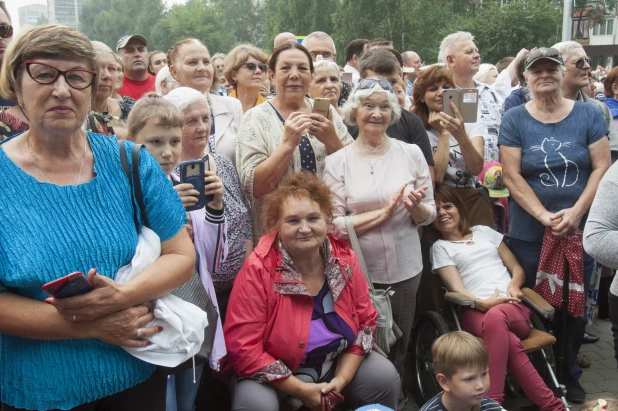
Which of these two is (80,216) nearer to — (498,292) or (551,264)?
(498,292)

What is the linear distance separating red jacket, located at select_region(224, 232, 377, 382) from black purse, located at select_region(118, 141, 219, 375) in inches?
27.3

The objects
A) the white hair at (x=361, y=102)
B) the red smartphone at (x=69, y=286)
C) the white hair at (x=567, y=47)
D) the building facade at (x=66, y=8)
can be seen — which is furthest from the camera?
the building facade at (x=66, y=8)

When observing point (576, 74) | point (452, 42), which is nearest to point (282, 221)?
point (576, 74)

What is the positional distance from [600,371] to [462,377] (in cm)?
216

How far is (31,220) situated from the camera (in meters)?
1.78

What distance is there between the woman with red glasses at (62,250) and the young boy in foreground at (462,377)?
1597mm

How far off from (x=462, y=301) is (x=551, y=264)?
0.74 meters

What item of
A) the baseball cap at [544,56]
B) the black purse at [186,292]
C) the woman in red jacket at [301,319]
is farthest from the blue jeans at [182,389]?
the baseball cap at [544,56]

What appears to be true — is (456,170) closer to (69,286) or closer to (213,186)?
(213,186)

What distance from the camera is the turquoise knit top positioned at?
1759 mm

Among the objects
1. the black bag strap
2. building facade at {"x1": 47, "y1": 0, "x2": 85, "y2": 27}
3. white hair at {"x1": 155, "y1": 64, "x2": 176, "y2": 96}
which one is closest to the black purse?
the black bag strap

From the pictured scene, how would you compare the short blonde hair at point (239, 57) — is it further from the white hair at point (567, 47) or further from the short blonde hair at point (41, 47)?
the short blonde hair at point (41, 47)

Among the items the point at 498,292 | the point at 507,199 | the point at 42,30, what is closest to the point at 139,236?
the point at 42,30

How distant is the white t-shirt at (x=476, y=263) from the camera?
3.99 metres
